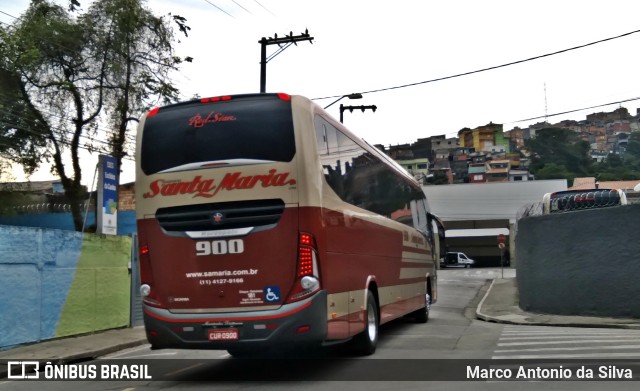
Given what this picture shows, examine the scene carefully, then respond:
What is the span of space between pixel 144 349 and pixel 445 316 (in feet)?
Answer: 31.9

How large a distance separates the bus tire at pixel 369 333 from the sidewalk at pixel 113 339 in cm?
551

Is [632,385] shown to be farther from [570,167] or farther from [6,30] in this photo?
[570,167]

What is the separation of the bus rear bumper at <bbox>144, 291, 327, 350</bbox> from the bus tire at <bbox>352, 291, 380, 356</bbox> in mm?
2186

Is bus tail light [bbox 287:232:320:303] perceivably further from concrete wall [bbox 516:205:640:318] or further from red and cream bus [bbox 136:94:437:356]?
concrete wall [bbox 516:205:640:318]

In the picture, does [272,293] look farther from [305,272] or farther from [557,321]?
[557,321]

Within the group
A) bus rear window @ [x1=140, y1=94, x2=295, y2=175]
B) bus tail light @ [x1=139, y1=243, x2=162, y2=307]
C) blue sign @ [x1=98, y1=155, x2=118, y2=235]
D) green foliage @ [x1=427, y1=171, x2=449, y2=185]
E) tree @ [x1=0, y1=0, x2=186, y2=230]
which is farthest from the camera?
green foliage @ [x1=427, y1=171, x2=449, y2=185]

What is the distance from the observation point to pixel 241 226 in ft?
28.1

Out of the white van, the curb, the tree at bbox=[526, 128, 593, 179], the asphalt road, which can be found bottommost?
the white van

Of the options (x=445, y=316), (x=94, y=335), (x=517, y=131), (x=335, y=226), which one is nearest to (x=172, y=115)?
(x=335, y=226)

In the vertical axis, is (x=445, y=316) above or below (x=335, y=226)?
below

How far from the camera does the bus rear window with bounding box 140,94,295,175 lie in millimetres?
8680

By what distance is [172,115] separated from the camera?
30.3 ft

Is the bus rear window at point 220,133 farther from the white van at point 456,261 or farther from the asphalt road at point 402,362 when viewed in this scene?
the white van at point 456,261

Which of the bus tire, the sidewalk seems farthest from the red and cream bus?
the sidewalk
